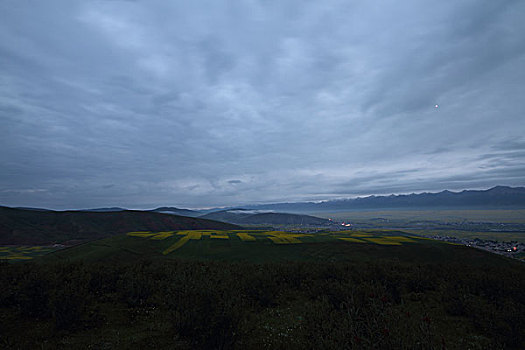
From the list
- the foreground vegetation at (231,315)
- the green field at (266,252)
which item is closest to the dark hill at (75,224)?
the green field at (266,252)

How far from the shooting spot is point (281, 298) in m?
20.1

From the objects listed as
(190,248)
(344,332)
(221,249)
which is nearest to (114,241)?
(190,248)

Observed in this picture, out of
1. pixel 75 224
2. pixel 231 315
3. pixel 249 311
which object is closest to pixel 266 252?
pixel 249 311

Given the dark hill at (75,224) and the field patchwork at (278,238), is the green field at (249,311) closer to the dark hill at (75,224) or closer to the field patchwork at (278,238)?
the field patchwork at (278,238)

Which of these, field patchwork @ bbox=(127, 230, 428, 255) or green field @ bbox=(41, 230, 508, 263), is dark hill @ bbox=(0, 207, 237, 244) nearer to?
field patchwork @ bbox=(127, 230, 428, 255)

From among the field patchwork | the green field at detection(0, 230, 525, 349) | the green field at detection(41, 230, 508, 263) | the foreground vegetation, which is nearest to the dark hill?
the field patchwork

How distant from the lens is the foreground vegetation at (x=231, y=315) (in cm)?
809

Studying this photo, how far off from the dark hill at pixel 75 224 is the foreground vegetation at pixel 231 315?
123 meters

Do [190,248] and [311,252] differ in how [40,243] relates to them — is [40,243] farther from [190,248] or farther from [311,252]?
[311,252]

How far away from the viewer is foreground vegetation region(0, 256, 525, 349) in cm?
809

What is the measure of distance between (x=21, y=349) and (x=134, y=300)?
708 cm

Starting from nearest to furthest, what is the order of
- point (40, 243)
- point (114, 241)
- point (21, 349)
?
point (21, 349) → point (114, 241) → point (40, 243)

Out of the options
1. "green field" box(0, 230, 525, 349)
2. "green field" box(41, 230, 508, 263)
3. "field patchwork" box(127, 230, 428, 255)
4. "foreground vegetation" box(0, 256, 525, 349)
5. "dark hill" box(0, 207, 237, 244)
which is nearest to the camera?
"foreground vegetation" box(0, 256, 525, 349)

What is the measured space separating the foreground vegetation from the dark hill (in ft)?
404
